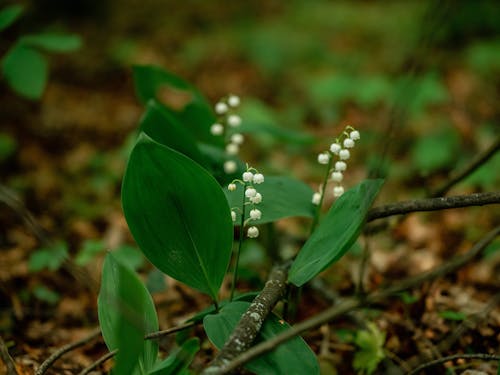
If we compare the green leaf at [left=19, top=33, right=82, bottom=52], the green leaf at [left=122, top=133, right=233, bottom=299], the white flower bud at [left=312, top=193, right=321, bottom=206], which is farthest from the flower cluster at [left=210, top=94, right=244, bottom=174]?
the green leaf at [left=19, top=33, right=82, bottom=52]

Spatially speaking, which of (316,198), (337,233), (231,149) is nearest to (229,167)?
(231,149)

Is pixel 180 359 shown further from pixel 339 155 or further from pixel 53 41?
pixel 53 41

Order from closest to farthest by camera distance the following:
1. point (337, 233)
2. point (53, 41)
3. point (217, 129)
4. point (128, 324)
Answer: point (128, 324) → point (337, 233) → point (217, 129) → point (53, 41)

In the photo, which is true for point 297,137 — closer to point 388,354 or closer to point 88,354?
point 388,354

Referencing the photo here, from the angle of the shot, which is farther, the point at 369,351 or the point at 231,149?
the point at 231,149

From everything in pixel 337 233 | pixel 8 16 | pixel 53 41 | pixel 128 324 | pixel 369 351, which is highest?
pixel 8 16

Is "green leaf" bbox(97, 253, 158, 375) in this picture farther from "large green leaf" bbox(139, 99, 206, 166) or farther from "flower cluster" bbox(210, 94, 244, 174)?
"flower cluster" bbox(210, 94, 244, 174)

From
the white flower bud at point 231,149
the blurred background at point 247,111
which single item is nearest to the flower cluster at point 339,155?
the blurred background at point 247,111

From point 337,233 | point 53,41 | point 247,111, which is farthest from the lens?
point 247,111
